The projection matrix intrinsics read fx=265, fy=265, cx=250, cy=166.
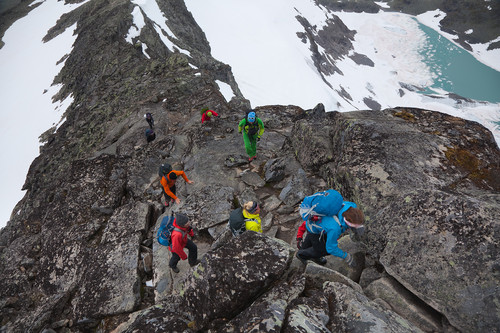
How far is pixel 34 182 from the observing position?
833 inches

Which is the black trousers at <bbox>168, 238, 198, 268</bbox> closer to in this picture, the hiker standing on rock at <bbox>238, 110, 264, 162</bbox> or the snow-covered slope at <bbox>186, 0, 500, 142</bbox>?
the hiker standing on rock at <bbox>238, 110, 264, 162</bbox>

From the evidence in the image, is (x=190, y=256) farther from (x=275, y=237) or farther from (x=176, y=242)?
(x=275, y=237)

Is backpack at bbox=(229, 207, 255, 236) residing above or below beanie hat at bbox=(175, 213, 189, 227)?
below

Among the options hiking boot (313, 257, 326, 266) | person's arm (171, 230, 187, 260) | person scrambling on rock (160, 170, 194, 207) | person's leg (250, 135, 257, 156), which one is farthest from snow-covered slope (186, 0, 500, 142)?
hiking boot (313, 257, 326, 266)

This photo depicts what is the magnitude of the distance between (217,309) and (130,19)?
37.0 metres

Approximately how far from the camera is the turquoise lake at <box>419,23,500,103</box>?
3056 inches

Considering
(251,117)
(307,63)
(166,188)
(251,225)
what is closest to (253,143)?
(251,117)

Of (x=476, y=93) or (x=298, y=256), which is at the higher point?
(x=298, y=256)

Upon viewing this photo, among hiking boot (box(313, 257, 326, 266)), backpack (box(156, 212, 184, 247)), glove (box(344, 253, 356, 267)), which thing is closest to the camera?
glove (box(344, 253, 356, 267))

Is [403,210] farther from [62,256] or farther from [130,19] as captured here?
[130,19]

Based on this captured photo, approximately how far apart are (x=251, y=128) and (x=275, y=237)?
4.38 m

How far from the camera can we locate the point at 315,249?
548 cm

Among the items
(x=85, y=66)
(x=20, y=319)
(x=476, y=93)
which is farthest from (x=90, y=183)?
(x=476, y=93)

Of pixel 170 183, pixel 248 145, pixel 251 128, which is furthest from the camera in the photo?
pixel 248 145
